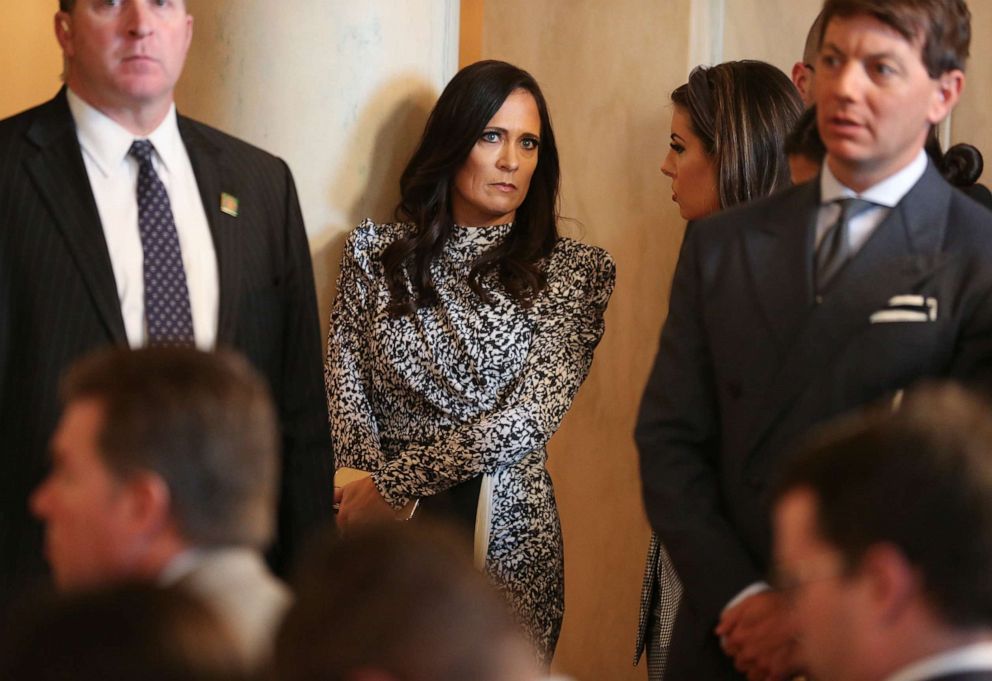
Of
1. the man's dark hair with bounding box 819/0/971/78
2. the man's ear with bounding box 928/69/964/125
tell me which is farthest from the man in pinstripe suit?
the man's ear with bounding box 928/69/964/125

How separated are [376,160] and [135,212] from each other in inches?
46.9

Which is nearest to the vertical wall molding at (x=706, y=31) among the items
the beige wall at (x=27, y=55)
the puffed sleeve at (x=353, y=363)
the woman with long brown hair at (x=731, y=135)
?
the woman with long brown hair at (x=731, y=135)

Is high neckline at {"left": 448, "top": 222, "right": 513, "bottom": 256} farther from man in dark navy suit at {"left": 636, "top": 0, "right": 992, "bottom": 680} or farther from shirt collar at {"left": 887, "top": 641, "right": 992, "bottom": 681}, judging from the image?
shirt collar at {"left": 887, "top": 641, "right": 992, "bottom": 681}

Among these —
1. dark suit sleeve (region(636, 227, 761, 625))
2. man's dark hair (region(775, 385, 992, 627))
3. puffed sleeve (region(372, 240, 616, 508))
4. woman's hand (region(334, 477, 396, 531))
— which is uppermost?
man's dark hair (region(775, 385, 992, 627))

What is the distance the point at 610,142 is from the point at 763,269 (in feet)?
7.38

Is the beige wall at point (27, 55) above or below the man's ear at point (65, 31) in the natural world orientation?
below

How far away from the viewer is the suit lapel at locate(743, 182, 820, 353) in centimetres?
255

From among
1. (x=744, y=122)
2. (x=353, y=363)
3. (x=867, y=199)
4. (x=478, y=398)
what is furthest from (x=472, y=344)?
(x=867, y=199)

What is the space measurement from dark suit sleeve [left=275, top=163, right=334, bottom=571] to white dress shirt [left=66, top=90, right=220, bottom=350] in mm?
225

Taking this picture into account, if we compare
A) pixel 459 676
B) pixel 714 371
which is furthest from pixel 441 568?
pixel 714 371

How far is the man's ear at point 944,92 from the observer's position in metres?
2.58

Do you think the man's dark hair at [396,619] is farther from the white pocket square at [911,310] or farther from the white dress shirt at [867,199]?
the white dress shirt at [867,199]

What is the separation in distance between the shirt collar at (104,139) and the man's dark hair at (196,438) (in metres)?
0.91

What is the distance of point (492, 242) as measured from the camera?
3928mm
